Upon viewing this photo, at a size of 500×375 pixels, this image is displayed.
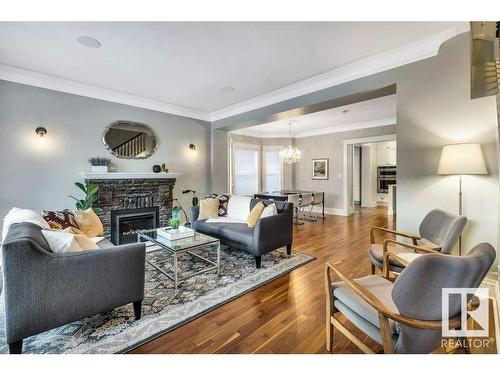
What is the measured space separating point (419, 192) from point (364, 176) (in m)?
6.61

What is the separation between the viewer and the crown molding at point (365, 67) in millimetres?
2662

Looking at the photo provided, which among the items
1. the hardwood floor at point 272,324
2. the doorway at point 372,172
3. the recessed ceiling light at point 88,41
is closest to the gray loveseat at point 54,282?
→ the hardwood floor at point 272,324

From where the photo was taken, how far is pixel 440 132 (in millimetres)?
2691

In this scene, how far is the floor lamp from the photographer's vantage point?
2.25 meters

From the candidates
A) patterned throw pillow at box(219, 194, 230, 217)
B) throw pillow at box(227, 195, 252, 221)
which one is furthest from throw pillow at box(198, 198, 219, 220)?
throw pillow at box(227, 195, 252, 221)

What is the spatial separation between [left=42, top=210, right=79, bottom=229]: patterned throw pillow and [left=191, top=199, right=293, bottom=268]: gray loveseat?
5.98 ft

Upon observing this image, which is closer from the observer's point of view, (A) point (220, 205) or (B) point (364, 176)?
(A) point (220, 205)

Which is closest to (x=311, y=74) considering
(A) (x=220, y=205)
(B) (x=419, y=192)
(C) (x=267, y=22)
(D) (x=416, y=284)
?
(C) (x=267, y=22)

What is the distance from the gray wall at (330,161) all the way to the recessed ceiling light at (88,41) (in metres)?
6.27

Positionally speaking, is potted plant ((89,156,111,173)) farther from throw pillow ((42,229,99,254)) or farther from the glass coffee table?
throw pillow ((42,229,99,254))

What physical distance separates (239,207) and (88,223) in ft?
7.37

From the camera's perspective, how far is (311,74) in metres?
3.58
